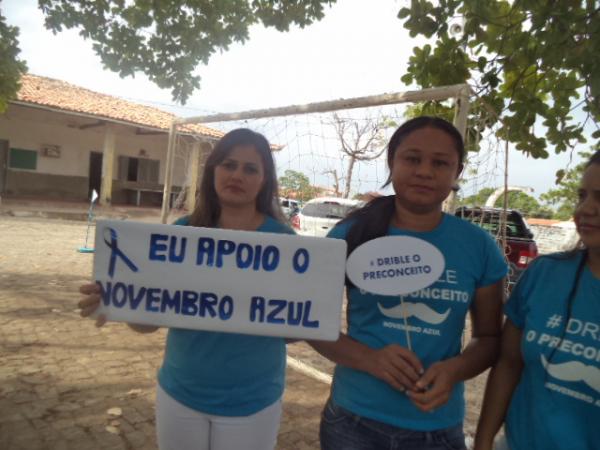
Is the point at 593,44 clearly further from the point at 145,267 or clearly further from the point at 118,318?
the point at 118,318

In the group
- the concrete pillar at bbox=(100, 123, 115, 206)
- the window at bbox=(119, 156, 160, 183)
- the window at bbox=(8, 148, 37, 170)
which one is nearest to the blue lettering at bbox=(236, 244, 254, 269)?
the concrete pillar at bbox=(100, 123, 115, 206)

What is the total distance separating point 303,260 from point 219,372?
49cm

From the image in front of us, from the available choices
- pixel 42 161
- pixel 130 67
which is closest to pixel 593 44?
pixel 130 67

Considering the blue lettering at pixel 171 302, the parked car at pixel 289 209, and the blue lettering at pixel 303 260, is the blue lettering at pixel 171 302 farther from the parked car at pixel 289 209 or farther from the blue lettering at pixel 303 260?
the parked car at pixel 289 209

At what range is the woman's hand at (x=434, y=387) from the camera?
1.18 meters

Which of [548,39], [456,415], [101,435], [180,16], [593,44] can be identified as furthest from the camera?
[180,16]

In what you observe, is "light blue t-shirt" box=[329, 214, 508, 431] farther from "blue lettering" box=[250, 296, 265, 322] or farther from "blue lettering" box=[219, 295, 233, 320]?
"blue lettering" box=[219, 295, 233, 320]

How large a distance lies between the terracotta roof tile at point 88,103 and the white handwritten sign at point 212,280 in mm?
11535

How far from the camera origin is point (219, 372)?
4.98 ft

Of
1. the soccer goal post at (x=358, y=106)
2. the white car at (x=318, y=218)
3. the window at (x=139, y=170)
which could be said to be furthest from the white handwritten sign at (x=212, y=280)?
the window at (x=139, y=170)

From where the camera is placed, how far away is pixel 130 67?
193 inches

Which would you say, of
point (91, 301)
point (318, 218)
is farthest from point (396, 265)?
point (318, 218)

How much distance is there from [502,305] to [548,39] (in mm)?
1410

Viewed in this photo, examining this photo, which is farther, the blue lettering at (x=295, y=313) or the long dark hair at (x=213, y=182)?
the long dark hair at (x=213, y=182)
